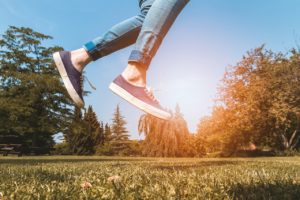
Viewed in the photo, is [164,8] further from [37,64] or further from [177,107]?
[177,107]

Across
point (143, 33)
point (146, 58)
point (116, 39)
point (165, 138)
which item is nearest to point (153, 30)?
point (143, 33)

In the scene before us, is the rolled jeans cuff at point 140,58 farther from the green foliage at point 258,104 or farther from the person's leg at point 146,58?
the green foliage at point 258,104

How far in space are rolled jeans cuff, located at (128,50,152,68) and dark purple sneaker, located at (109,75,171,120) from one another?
7.5 inches

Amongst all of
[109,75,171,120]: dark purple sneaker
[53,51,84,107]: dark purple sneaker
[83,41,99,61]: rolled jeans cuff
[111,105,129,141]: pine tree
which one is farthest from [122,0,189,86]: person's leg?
[111,105,129,141]: pine tree

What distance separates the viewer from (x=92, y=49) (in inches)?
94.0

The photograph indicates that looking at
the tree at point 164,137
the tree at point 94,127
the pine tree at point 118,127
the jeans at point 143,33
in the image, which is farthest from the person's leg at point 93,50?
the pine tree at point 118,127

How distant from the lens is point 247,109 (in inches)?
1157

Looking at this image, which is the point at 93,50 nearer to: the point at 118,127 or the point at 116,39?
the point at 116,39

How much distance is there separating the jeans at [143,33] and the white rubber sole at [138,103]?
235mm

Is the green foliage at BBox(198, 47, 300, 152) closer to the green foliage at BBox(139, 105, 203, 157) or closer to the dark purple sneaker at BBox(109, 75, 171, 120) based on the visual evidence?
the green foliage at BBox(139, 105, 203, 157)

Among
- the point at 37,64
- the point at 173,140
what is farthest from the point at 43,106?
the point at 173,140

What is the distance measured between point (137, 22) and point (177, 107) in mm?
38762

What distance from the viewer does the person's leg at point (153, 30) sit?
197 cm

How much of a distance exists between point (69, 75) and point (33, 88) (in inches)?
1195
